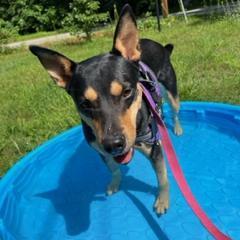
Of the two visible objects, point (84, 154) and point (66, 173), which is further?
point (84, 154)

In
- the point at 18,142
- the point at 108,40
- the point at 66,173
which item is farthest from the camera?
the point at 108,40

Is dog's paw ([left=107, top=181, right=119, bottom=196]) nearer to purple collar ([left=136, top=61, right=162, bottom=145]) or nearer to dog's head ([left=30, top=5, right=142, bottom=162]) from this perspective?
purple collar ([left=136, top=61, right=162, bottom=145])

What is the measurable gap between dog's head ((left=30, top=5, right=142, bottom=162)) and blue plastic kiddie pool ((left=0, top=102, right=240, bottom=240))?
1124 mm

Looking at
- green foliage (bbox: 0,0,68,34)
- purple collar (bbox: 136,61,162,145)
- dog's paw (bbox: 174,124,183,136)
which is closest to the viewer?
purple collar (bbox: 136,61,162,145)

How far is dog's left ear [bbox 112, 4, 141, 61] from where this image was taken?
10.6 feet

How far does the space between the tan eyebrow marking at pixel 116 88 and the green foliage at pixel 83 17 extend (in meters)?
9.91

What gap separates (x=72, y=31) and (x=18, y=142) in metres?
7.80

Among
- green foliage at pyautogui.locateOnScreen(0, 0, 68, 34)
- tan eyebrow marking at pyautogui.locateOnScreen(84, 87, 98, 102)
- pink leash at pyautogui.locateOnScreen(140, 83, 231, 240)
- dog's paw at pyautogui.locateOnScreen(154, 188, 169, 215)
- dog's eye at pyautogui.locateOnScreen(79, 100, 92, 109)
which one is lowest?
green foliage at pyautogui.locateOnScreen(0, 0, 68, 34)

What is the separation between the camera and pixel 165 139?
324cm

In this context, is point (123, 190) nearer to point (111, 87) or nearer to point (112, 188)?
point (112, 188)

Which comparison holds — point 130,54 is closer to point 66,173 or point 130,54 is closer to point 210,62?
point 66,173

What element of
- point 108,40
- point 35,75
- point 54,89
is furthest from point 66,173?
point 108,40

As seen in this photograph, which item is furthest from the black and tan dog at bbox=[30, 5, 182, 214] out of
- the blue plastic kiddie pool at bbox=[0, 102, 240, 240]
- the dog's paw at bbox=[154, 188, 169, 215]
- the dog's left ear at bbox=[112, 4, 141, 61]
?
the blue plastic kiddie pool at bbox=[0, 102, 240, 240]

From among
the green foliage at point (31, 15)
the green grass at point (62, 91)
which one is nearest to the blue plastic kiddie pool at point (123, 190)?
the green grass at point (62, 91)
